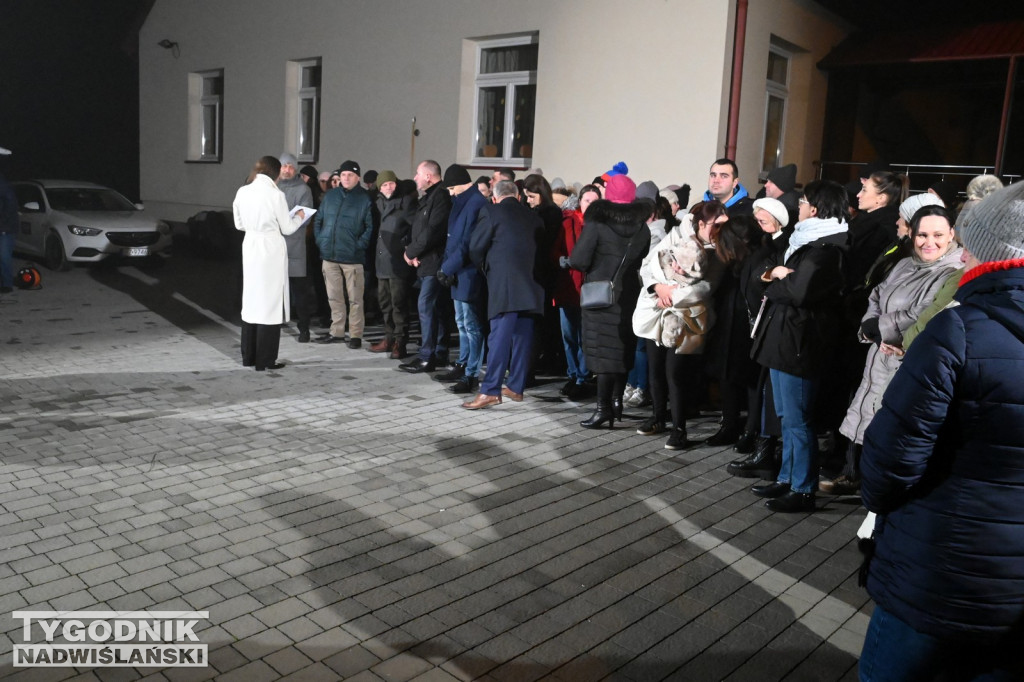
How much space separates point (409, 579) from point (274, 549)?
764 millimetres

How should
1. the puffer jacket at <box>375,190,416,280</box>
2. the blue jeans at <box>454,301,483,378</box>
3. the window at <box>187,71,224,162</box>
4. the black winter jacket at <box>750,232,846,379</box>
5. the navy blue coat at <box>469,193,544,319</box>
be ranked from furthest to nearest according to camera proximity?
the window at <box>187,71,224,162</box> < the puffer jacket at <box>375,190,416,280</box> < the blue jeans at <box>454,301,483,378</box> < the navy blue coat at <box>469,193,544,319</box> < the black winter jacket at <box>750,232,846,379</box>

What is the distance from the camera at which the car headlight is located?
14852 mm

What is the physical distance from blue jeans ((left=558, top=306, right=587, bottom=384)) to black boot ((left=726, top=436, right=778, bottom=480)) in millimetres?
2326

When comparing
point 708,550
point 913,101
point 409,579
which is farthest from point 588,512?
point 913,101

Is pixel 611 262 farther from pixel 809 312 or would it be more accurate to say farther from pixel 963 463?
pixel 963 463

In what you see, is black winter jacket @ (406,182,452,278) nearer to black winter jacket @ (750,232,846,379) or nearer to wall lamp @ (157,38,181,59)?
black winter jacket @ (750,232,846,379)

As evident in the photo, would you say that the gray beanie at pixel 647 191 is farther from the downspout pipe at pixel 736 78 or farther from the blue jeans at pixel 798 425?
the blue jeans at pixel 798 425

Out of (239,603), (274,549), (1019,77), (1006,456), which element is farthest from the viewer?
(1019,77)

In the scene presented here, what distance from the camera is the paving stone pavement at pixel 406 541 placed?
11.5 ft

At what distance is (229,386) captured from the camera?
25.1 ft

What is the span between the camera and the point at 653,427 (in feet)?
21.8

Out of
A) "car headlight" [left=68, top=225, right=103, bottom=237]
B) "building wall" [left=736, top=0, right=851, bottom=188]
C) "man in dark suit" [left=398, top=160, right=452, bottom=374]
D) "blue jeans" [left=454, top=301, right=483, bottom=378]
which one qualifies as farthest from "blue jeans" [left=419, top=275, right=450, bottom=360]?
"car headlight" [left=68, top=225, right=103, bottom=237]

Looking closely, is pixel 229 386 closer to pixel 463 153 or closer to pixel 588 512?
pixel 588 512

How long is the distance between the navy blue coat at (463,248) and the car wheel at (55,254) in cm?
992
